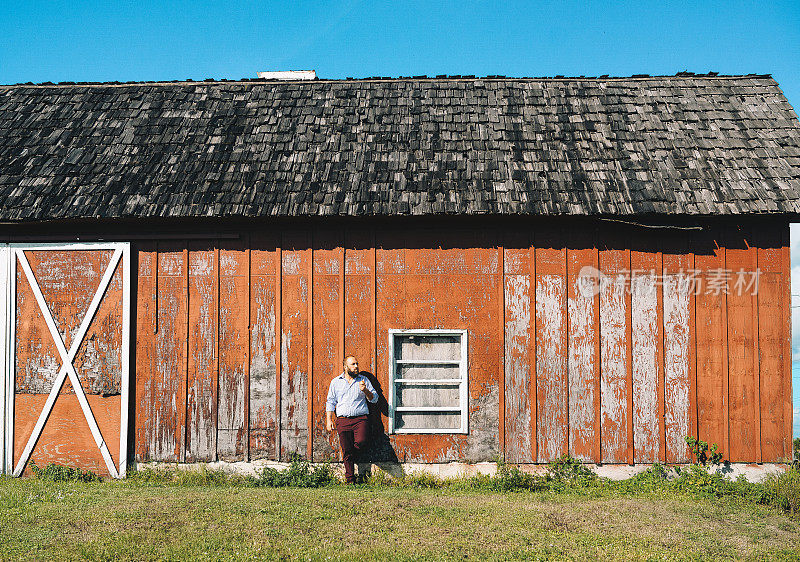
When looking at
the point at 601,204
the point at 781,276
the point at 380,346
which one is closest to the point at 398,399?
the point at 380,346

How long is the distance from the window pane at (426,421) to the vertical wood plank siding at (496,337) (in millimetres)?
146

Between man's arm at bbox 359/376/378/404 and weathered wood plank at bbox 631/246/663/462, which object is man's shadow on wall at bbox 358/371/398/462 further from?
weathered wood plank at bbox 631/246/663/462

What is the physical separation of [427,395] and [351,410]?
1.10 meters

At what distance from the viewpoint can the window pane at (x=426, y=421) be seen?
825 centimetres

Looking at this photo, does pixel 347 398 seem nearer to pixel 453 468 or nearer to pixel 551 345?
pixel 453 468

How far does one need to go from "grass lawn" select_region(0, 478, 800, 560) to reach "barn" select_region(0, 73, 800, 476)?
2.99 ft

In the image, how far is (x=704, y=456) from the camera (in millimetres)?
8039

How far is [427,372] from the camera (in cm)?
837

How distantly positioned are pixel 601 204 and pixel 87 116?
833cm

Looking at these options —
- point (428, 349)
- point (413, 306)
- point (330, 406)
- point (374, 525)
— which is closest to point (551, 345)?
point (428, 349)

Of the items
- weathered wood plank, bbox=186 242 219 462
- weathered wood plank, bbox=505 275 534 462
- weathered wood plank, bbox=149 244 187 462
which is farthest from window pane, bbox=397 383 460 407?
weathered wood plank, bbox=149 244 187 462

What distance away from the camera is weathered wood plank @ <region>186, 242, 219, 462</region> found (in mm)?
8359

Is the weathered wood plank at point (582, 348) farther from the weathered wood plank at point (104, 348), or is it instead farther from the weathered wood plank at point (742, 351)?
the weathered wood plank at point (104, 348)

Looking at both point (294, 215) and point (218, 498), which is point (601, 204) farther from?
point (218, 498)
